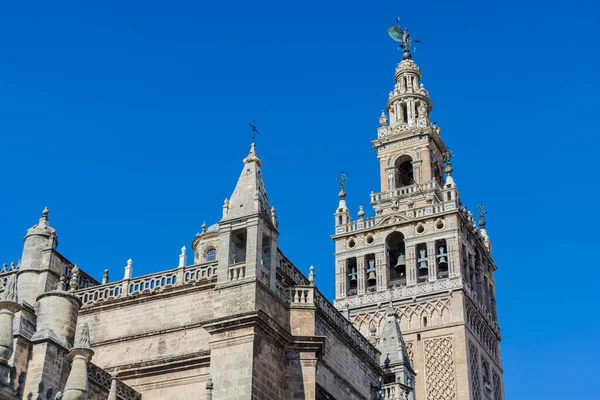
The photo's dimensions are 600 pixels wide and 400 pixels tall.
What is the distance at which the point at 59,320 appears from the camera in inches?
866

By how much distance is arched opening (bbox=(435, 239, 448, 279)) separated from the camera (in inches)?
1839

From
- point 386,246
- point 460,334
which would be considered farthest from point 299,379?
point 386,246

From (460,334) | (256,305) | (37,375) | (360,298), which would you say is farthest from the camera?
(360,298)

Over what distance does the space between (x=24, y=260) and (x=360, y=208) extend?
26.1m

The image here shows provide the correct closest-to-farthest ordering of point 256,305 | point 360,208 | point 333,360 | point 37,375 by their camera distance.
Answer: point 37,375, point 256,305, point 333,360, point 360,208

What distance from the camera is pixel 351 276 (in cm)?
4891

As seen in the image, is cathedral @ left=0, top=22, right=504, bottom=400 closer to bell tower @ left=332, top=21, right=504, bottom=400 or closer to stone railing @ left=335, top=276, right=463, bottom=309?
bell tower @ left=332, top=21, right=504, bottom=400

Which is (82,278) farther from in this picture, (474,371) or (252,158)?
(474,371)

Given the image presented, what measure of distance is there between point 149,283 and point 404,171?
28.6 m

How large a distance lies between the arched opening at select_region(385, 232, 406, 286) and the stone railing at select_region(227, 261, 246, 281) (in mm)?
24300

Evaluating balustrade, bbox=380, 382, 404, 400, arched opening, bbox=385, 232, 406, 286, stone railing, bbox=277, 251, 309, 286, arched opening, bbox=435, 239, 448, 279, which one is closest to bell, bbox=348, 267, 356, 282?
arched opening, bbox=385, 232, 406, 286

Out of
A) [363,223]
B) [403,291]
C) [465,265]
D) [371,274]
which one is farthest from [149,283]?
[363,223]

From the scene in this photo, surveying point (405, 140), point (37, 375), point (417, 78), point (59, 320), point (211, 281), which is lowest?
point (37, 375)

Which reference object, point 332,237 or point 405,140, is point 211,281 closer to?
point 332,237
